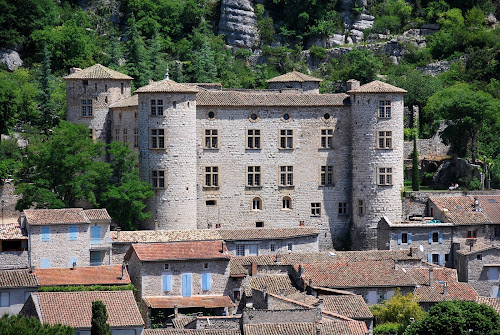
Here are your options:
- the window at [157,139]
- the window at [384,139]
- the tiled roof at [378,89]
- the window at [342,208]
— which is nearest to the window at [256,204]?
the window at [342,208]

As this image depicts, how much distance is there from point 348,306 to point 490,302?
7.44 metres

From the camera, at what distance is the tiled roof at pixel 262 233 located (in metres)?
72.0

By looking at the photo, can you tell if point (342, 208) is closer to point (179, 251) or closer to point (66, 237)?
point (179, 251)

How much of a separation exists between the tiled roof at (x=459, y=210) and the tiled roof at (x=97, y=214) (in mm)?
19108

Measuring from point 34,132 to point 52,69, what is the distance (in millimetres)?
13021

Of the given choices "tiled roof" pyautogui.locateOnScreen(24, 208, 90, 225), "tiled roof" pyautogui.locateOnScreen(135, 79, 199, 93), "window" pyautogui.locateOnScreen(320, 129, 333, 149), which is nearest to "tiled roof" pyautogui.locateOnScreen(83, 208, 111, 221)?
"tiled roof" pyautogui.locateOnScreen(24, 208, 90, 225)

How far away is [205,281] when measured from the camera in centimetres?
6588

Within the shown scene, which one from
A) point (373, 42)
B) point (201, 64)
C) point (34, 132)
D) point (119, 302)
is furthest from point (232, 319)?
point (373, 42)

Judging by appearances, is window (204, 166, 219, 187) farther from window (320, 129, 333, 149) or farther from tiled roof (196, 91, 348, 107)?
window (320, 129, 333, 149)

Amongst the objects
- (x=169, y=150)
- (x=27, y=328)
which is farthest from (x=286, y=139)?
(x=27, y=328)

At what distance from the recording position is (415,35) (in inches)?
4232

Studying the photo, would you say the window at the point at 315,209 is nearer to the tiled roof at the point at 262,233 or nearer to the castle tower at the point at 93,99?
the tiled roof at the point at 262,233

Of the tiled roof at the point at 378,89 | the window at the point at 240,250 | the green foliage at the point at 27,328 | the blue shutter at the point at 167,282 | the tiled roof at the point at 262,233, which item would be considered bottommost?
the green foliage at the point at 27,328

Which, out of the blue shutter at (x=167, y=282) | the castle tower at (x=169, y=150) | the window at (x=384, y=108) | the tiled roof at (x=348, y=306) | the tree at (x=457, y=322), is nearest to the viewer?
the tree at (x=457, y=322)
